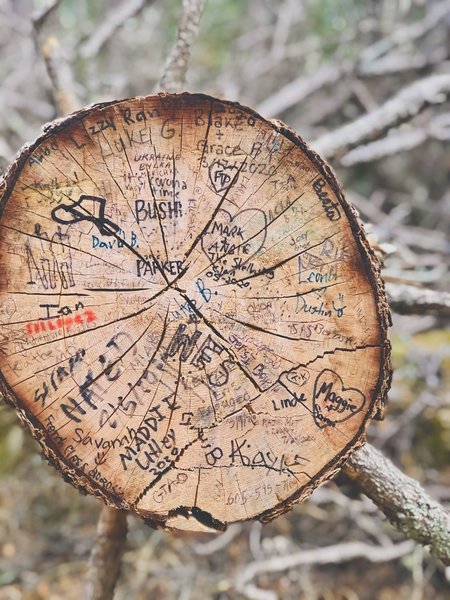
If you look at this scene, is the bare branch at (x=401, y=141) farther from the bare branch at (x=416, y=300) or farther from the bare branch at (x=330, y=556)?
the bare branch at (x=330, y=556)

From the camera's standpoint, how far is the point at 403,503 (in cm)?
136

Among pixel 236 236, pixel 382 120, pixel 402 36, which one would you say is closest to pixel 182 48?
pixel 382 120

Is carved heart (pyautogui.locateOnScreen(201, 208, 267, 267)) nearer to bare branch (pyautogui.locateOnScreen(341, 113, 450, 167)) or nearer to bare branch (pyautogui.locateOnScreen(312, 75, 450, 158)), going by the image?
bare branch (pyautogui.locateOnScreen(312, 75, 450, 158))

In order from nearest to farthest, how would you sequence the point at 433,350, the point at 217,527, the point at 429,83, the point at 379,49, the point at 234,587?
1. the point at 217,527
2. the point at 429,83
3. the point at 234,587
4. the point at 433,350
5. the point at 379,49

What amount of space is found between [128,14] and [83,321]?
1873 mm

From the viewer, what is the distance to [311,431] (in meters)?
1.15

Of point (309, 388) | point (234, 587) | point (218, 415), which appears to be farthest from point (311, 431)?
point (234, 587)

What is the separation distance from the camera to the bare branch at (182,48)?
1665 mm

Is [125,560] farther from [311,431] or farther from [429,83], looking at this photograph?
[429,83]

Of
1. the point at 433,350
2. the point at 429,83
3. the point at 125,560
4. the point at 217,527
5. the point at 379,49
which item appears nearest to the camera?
the point at 217,527

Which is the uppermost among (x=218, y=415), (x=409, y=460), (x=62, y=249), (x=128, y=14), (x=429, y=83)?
(x=128, y=14)

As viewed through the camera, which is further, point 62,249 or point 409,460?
point 409,460

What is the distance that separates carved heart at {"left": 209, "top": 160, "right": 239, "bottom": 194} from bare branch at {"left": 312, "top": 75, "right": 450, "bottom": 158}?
2.74 feet

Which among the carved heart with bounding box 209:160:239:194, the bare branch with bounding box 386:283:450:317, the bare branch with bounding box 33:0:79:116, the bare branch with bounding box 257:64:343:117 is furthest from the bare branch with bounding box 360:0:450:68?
the carved heart with bounding box 209:160:239:194
